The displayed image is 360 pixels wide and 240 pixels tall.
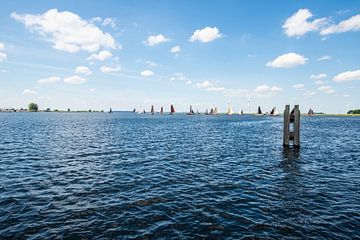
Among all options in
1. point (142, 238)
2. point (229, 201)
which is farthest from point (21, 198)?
point (229, 201)

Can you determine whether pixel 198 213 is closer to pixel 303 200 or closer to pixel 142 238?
pixel 142 238

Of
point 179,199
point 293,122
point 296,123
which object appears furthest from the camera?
point 293,122

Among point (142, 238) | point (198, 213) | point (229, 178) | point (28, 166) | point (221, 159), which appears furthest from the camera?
point (221, 159)

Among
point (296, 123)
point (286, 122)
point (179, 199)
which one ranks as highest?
point (286, 122)

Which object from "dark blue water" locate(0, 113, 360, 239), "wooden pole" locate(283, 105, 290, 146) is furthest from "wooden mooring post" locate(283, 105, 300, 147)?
"dark blue water" locate(0, 113, 360, 239)

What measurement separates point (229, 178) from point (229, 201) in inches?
210

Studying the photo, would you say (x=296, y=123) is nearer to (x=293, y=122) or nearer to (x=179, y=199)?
(x=293, y=122)

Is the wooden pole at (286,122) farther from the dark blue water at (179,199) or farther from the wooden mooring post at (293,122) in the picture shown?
the dark blue water at (179,199)

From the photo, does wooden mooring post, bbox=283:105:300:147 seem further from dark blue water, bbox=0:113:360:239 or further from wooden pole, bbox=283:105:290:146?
dark blue water, bbox=0:113:360:239

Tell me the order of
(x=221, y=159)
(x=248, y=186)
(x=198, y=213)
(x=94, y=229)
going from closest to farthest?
(x=94, y=229) → (x=198, y=213) → (x=248, y=186) → (x=221, y=159)

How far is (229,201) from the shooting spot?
15133mm

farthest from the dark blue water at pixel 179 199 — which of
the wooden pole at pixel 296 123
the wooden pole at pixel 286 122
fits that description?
the wooden pole at pixel 286 122

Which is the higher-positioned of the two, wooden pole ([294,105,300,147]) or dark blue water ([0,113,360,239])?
wooden pole ([294,105,300,147])

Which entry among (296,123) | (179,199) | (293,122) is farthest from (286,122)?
(179,199)
